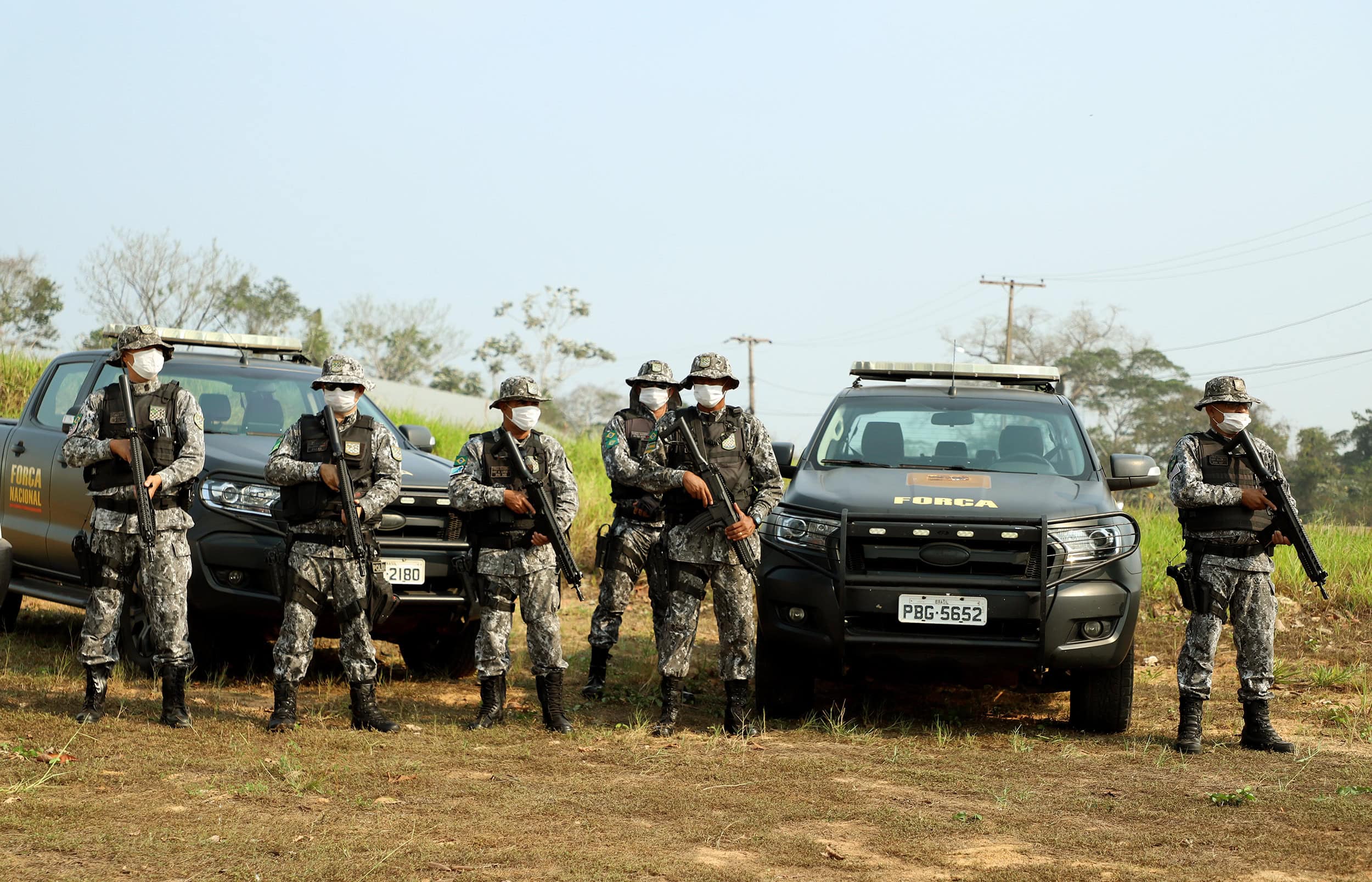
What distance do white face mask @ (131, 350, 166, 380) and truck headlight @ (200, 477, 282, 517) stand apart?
796mm

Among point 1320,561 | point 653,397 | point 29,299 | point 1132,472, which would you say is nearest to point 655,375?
point 653,397

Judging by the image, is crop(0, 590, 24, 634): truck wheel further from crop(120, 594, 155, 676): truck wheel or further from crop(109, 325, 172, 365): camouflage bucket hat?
crop(109, 325, 172, 365): camouflage bucket hat

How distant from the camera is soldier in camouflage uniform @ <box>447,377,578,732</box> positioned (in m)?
6.58

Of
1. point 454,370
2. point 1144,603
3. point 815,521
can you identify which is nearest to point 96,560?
point 815,521

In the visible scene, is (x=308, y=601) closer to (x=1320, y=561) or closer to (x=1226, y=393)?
(x=1226, y=393)

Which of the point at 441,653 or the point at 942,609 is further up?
the point at 942,609

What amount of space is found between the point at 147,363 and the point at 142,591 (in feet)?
3.55

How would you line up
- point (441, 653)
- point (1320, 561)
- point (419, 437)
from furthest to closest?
point (1320, 561) < point (441, 653) < point (419, 437)

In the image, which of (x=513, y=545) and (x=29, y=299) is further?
(x=29, y=299)

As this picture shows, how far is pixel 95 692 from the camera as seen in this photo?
6.41 meters

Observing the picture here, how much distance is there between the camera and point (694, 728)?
22.8 ft

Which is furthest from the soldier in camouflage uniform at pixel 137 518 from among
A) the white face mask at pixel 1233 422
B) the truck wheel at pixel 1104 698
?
the white face mask at pixel 1233 422

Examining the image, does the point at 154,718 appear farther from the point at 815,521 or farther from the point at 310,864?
the point at 815,521

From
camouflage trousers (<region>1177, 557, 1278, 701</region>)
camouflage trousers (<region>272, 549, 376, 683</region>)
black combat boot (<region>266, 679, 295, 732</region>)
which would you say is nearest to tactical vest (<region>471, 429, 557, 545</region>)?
camouflage trousers (<region>272, 549, 376, 683</region>)
